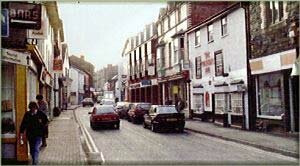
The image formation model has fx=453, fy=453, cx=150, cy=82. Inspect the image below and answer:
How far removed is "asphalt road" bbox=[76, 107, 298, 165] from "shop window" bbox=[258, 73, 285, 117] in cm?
315

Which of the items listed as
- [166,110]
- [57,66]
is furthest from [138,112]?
[57,66]

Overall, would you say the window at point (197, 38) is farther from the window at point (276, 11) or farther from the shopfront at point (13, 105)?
the shopfront at point (13, 105)

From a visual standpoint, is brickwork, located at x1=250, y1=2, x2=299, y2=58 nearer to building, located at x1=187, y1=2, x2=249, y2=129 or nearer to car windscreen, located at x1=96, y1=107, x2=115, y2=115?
building, located at x1=187, y1=2, x2=249, y2=129

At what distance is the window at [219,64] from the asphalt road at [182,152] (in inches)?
311

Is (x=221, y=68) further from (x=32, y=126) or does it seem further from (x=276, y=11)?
(x=32, y=126)

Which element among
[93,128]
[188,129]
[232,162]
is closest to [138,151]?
[232,162]

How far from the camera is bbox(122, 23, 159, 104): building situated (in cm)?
4925

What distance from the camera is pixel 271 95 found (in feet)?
69.4

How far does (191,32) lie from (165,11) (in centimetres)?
1005

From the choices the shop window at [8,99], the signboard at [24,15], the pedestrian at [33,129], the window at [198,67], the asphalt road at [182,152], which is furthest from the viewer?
the window at [198,67]

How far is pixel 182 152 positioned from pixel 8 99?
233 inches

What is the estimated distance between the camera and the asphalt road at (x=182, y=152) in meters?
13.2

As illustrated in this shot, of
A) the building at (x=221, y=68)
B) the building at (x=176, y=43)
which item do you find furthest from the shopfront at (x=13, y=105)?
the building at (x=176, y=43)

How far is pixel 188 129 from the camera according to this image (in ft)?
82.9
